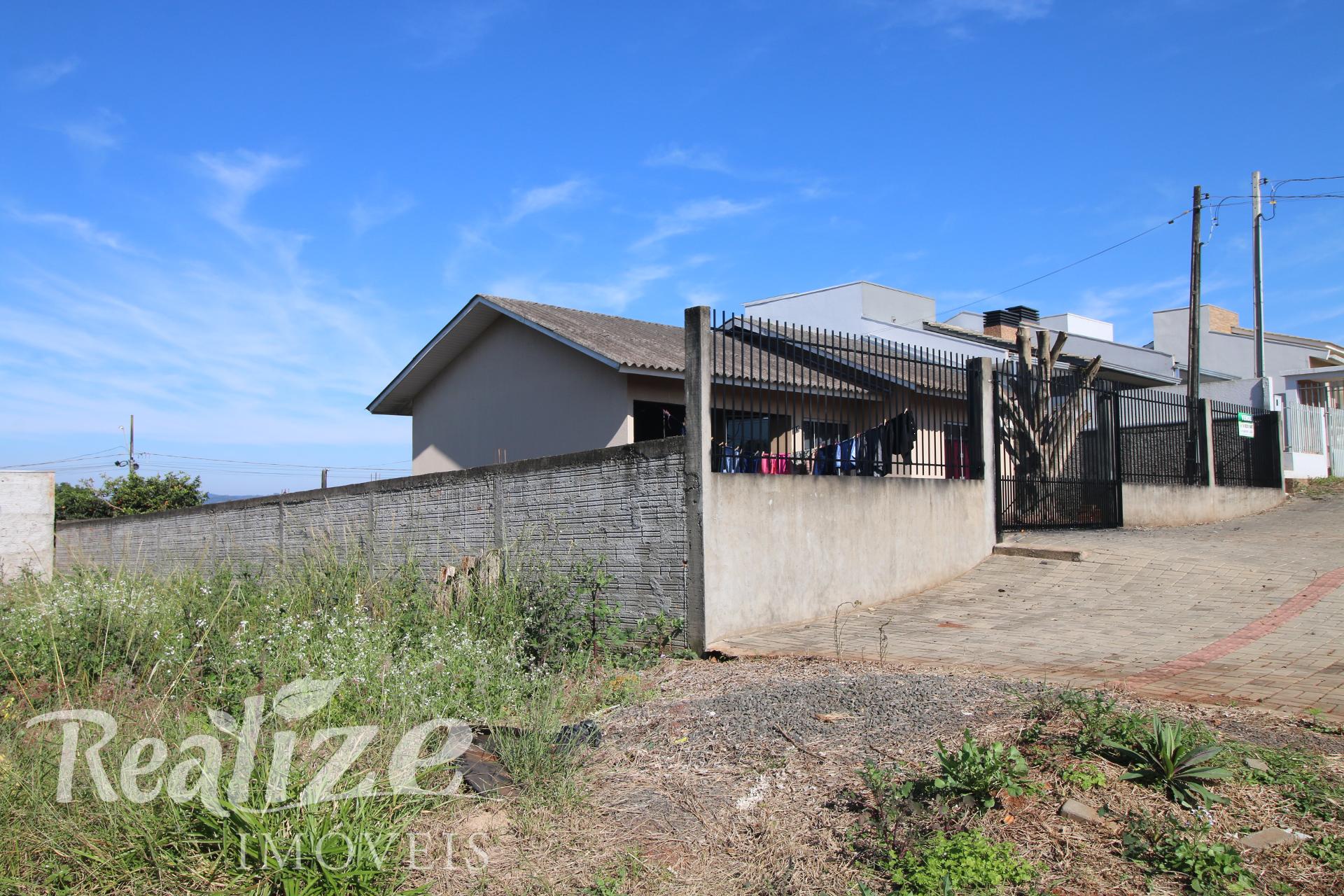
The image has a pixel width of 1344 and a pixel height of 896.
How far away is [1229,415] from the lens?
56.9ft

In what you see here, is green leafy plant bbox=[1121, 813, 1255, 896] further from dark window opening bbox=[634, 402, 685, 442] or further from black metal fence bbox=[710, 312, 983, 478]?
dark window opening bbox=[634, 402, 685, 442]

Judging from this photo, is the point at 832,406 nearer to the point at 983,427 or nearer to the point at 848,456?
the point at 848,456

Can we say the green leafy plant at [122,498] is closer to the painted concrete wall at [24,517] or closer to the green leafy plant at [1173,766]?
the painted concrete wall at [24,517]

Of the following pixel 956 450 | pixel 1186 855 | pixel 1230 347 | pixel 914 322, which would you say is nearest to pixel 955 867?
pixel 1186 855

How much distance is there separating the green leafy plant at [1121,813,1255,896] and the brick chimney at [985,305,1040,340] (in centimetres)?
2895

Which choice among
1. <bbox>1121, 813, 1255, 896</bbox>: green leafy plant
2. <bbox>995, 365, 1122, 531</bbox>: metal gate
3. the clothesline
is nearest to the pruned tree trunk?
<bbox>995, 365, 1122, 531</bbox>: metal gate

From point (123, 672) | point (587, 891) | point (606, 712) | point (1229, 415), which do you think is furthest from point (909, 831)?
point (1229, 415)

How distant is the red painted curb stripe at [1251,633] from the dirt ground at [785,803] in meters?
1.23

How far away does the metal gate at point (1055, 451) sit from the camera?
12.5m

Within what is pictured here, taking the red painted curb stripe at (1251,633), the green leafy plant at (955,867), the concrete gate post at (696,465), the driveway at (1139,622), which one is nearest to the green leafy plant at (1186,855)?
the green leafy plant at (955,867)

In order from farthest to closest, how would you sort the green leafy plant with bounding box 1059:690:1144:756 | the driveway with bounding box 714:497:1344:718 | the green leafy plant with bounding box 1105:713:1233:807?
1. the driveway with bounding box 714:497:1344:718
2. the green leafy plant with bounding box 1059:690:1144:756
3. the green leafy plant with bounding box 1105:713:1233:807

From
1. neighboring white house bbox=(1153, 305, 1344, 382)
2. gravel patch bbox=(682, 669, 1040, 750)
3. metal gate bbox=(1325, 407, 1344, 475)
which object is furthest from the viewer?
neighboring white house bbox=(1153, 305, 1344, 382)

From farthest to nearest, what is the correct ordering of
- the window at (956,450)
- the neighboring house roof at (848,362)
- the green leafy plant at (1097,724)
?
1. the window at (956,450)
2. the neighboring house roof at (848,362)
3. the green leafy plant at (1097,724)

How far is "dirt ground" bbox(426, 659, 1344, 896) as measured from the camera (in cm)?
362
